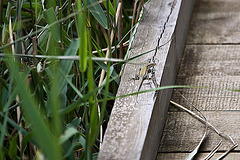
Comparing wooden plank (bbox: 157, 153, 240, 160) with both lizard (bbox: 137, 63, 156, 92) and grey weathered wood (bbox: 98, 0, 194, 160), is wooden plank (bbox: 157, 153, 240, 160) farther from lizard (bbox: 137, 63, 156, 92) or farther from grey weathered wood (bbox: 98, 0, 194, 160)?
lizard (bbox: 137, 63, 156, 92)

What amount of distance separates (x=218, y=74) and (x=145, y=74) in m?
0.38

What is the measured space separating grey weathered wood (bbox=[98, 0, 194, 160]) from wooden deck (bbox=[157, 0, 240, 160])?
0.04 meters

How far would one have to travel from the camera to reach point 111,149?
72cm

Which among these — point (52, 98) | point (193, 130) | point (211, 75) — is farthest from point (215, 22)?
point (52, 98)

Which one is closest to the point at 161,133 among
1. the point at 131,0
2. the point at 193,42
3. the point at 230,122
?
the point at 230,122

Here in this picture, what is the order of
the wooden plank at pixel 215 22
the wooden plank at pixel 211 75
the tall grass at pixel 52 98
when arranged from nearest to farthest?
the tall grass at pixel 52 98
the wooden plank at pixel 211 75
the wooden plank at pixel 215 22

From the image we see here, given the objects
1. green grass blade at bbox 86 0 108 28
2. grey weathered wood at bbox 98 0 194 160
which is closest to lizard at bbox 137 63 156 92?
grey weathered wood at bbox 98 0 194 160

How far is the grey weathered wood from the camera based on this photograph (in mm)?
734

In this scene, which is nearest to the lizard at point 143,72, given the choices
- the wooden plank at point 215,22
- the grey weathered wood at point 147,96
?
the grey weathered wood at point 147,96

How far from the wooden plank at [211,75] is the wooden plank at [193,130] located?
4 centimetres

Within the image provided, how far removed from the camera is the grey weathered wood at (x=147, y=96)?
0.73 meters

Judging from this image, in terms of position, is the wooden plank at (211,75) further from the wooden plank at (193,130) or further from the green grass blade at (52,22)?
the green grass blade at (52,22)

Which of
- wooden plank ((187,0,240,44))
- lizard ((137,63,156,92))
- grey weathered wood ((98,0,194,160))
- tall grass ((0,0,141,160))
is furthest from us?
wooden plank ((187,0,240,44))

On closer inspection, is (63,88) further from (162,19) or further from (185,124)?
(162,19)
